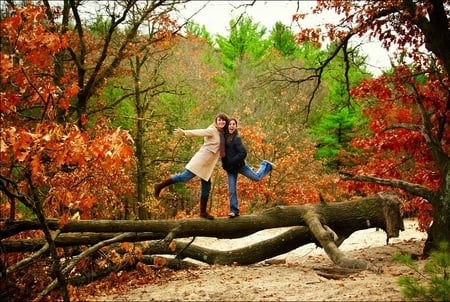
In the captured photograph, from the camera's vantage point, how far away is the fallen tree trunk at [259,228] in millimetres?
7762

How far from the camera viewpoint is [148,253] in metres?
9.30

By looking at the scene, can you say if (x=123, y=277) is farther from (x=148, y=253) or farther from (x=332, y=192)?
(x=332, y=192)

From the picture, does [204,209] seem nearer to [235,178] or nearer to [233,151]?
[235,178]

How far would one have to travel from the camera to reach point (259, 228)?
8461 mm

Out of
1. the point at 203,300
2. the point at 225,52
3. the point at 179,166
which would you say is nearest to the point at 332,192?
the point at 179,166

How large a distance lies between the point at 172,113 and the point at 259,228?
15.2 meters

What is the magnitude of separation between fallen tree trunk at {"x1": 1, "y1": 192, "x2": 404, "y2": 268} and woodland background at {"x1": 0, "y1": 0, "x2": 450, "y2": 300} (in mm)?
481

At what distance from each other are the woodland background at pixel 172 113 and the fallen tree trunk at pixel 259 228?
48 cm

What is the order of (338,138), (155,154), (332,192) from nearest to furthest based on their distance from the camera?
(155,154) < (332,192) < (338,138)

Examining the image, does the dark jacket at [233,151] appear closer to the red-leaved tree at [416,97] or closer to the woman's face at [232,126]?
the woman's face at [232,126]

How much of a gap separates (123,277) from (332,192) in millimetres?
18307

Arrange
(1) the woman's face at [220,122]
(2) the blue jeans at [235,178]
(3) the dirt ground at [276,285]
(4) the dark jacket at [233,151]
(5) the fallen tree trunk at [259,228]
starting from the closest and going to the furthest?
1. (3) the dirt ground at [276,285]
2. (5) the fallen tree trunk at [259,228]
3. (1) the woman's face at [220,122]
4. (4) the dark jacket at [233,151]
5. (2) the blue jeans at [235,178]

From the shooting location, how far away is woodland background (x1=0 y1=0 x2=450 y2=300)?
5617mm

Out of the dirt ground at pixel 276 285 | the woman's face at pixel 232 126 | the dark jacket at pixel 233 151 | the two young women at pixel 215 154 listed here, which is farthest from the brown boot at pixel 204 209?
the woman's face at pixel 232 126
